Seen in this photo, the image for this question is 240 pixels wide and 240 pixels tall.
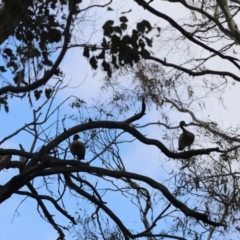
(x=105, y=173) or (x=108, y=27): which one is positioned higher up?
(x=108, y=27)

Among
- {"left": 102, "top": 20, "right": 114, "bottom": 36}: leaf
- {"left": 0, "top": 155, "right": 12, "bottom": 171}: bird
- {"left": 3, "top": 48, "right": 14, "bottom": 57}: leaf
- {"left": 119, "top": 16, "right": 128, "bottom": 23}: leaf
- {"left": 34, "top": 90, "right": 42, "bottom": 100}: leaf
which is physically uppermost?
{"left": 119, "top": 16, "right": 128, "bottom": 23}: leaf

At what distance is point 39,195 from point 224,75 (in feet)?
16.2

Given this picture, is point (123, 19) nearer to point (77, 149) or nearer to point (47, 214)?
point (77, 149)

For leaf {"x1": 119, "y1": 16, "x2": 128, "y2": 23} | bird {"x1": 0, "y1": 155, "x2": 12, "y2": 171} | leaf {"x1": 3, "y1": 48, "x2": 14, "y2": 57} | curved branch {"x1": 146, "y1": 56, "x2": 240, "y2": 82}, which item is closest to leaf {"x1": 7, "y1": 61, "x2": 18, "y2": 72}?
leaf {"x1": 3, "y1": 48, "x2": 14, "y2": 57}

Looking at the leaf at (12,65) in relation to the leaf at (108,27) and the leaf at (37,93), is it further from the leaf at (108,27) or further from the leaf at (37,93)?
the leaf at (108,27)

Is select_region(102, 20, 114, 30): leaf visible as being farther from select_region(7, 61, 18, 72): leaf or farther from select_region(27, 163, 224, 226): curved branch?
select_region(27, 163, 224, 226): curved branch

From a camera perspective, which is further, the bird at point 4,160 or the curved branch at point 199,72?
the curved branch at point 199,72

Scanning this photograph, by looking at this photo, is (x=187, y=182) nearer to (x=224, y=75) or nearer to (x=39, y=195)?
(x=224, y=75)

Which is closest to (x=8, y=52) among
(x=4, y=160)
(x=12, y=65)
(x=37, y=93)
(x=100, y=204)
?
(x=12, y=65)

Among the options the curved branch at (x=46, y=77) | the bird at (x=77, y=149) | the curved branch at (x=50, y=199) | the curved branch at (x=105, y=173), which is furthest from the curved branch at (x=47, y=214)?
the curved branch at (x=46, y=77)

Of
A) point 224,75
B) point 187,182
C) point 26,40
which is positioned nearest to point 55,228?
point 26,40

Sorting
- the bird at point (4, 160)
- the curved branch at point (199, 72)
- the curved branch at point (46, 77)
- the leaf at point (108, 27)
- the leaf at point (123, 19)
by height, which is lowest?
the curved branch at point (46, 77)

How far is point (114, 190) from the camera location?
5.62 metres

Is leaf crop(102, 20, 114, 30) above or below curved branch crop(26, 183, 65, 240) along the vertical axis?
above
